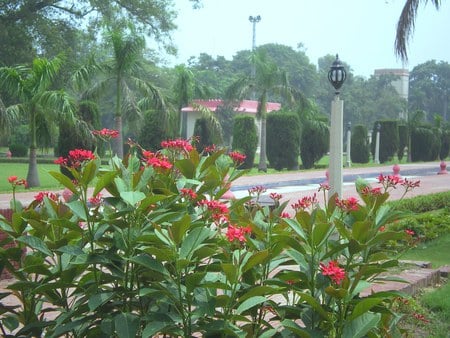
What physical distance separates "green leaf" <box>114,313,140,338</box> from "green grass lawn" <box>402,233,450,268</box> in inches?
194

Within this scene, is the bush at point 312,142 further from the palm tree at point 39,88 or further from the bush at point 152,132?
the palm tree at point 39,88

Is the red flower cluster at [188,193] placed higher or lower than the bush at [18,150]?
higher

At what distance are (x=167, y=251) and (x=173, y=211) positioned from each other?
0.34 metres

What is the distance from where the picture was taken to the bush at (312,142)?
91.9 feet

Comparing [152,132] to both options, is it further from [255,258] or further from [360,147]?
[255,258]

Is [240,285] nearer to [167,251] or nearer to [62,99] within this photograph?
[167,251]

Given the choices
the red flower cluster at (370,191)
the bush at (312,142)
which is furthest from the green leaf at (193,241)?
the bush at (312,142)

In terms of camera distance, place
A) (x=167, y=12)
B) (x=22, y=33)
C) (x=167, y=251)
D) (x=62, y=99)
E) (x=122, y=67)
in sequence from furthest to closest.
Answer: (x=167, y=12), (x=22, y=33), (x=122, y=67), (x=62, y=99), (x=167, y=251)

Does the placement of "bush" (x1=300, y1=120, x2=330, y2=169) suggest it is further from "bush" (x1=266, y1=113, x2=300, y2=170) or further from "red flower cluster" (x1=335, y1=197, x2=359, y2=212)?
"red flower cluster" (x1=335, y1=197, x2=359, y2=212)

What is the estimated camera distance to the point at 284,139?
26203mm

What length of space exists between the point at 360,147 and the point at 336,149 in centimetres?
2684

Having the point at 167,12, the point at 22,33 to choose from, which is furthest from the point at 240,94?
the point at 22,33

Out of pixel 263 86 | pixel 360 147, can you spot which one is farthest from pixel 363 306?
pixel 360 147

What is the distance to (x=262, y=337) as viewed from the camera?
221 centimetres
